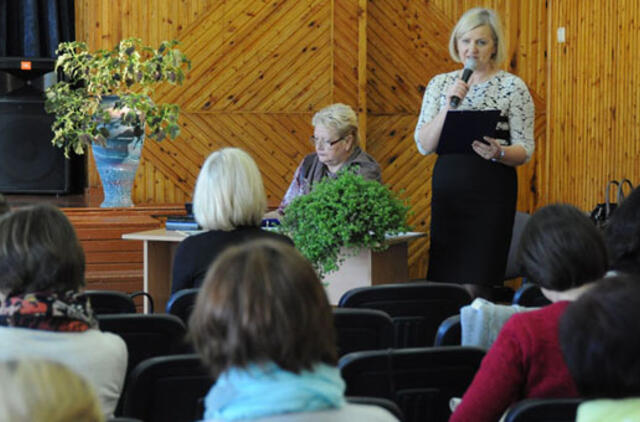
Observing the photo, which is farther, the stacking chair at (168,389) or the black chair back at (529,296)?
the black chair back at (529,296)

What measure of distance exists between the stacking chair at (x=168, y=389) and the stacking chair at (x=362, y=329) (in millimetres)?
491

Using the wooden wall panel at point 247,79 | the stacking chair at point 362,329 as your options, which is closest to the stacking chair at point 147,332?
the stacking chair at point 362,329

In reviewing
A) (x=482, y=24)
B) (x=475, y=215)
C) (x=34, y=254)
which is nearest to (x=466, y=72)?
(x=482, y=24)

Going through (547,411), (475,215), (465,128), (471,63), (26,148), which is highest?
(471,63)

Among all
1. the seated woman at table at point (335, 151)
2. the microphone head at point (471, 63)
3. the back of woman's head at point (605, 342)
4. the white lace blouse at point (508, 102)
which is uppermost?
the microphone head at point (471, 63)

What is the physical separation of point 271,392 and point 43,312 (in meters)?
0.83

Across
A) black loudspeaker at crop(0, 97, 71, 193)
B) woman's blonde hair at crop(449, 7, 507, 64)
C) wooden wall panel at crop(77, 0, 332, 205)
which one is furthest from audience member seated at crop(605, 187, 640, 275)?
black loudspeaker at crop(0, 97, 71, 193)

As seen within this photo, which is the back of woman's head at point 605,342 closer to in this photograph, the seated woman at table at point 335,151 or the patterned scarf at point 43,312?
the patterned scarf at point 43,312

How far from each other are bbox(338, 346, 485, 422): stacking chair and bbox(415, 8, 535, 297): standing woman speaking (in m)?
2.18

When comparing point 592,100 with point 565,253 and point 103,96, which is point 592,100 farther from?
point 565,253

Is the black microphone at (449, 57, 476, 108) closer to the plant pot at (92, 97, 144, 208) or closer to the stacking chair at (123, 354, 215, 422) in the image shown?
the stacking chair at (123, 354, 215, 422)

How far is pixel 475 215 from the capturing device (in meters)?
4.70

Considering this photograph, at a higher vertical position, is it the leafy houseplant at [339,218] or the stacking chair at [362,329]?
the leafy houseplant at [339,218]

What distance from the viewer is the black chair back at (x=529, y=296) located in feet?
11.5
